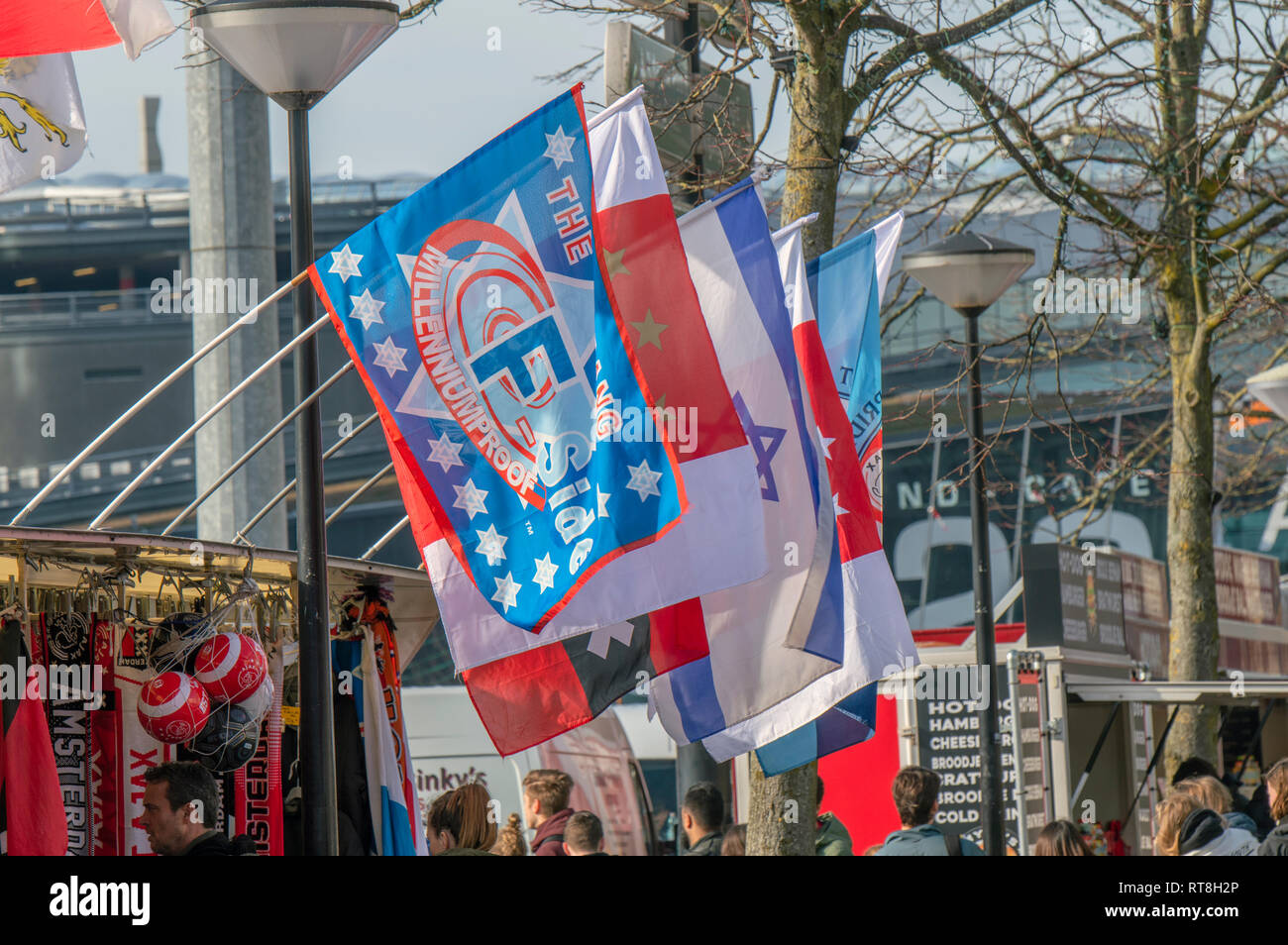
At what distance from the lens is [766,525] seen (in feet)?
27.7

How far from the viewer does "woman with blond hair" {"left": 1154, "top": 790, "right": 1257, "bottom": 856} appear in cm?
795

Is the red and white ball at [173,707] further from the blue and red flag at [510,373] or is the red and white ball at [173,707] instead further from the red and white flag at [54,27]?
the red and white flag at [54,27]

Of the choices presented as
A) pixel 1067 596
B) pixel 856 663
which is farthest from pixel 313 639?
pixel 1067 596

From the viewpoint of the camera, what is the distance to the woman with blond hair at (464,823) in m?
7.71

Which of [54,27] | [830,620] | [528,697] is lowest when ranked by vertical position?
[528,697]

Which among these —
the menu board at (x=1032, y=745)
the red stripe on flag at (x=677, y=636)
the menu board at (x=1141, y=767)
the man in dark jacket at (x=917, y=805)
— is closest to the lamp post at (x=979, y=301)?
the menu board at (x=1032, y=745)

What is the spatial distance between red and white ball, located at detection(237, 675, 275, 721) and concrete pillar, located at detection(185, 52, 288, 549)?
234cm

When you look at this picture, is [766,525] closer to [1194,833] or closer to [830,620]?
[830,620]

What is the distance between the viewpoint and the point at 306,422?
659cm

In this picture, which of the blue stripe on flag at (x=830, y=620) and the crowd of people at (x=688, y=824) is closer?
the crowd of people at (x=688, y=824)

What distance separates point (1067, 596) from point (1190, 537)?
2.13m

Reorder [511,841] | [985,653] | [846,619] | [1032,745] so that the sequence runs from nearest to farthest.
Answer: [846,619]
[511,841]
[985,653]
[1032,745]

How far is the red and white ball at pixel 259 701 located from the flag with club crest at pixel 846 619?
222cm
